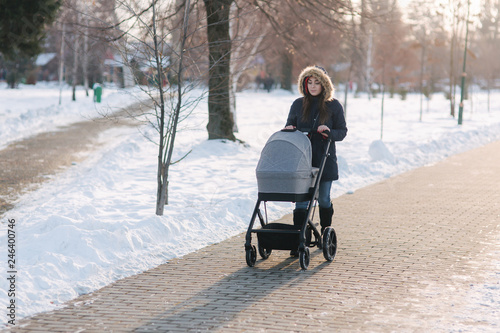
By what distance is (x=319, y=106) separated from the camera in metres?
6.27

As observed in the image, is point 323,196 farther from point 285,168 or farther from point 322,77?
point 322,77

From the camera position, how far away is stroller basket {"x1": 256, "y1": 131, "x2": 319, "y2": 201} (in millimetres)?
5809

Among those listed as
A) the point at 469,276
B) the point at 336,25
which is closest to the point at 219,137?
the point at 336,25

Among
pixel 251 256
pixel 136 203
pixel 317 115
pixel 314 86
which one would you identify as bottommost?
pixel 136 203

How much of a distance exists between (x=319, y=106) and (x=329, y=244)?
4.25ft

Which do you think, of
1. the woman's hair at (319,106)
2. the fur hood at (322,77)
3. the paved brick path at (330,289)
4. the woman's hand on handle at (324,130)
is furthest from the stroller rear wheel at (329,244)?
the fur hood at (322,77)

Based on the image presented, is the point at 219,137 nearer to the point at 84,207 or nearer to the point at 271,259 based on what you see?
the point at 84,207

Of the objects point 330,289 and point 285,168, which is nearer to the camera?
point 330,289

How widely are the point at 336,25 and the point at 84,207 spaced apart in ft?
29.6

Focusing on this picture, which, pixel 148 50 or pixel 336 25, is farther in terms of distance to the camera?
pixel 336 25

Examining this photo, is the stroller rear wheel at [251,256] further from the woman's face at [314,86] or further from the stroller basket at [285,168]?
the woman's face at [314,86]

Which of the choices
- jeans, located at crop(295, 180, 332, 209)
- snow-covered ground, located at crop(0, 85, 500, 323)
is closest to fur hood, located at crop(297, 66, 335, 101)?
jeans, located at crop(295, 180, 332, 209)

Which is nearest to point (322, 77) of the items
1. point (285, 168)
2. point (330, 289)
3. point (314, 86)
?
point (314, 86)

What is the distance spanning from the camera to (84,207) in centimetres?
860
